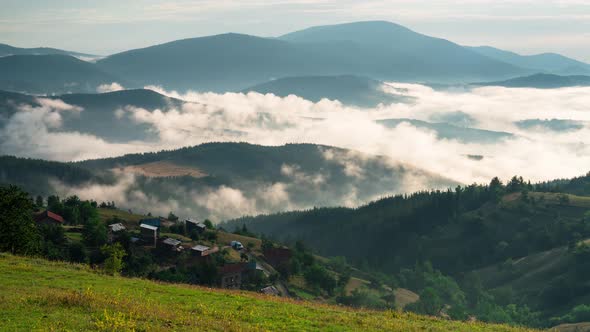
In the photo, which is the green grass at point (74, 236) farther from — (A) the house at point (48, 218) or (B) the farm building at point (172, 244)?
(B) the farm building at point (172, 244)

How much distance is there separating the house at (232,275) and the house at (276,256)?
23.2 meters

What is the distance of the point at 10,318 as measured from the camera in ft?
106

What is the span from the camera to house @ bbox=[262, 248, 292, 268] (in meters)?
134

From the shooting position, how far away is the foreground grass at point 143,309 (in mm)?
32812

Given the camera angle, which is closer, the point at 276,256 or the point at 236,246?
the point at 276,256

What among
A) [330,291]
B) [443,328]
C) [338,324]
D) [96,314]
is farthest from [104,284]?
[330,291]

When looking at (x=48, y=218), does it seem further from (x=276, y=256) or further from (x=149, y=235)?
(x=276, y=256)

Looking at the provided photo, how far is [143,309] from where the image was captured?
118 ft

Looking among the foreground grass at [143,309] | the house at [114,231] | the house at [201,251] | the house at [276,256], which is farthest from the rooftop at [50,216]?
the foreground grass at [143,309]

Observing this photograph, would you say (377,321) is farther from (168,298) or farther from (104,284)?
(104,284)

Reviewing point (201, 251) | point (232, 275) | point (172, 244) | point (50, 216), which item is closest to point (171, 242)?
point (172, 244)

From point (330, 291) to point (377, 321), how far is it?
81.0m

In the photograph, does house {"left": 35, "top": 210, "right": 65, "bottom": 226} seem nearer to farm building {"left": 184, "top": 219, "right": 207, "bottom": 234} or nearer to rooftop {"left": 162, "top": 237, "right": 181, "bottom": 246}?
rooftop {"left": 162, "top": 237, "right": 181, "bottom": 246}

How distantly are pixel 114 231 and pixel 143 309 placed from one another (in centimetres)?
9313
